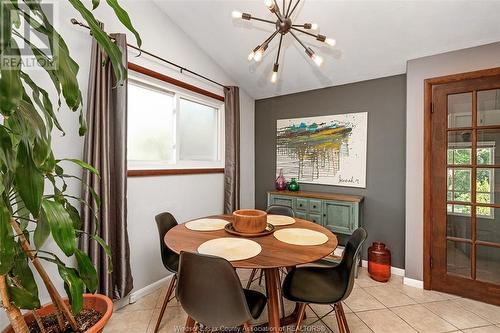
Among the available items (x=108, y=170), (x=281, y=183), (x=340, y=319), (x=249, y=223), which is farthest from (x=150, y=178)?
(x=340, y=319)

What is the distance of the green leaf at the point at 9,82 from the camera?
62cm

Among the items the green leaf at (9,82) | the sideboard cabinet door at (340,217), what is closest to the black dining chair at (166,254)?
the green leaf at (9,82)

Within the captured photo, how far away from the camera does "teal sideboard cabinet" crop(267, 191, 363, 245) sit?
2.77m

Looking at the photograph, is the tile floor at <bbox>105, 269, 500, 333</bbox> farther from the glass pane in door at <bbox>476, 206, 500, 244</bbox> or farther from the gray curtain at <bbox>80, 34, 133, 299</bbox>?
the glass pane in door at <bbox>476, 206, 500, 244</bbox>

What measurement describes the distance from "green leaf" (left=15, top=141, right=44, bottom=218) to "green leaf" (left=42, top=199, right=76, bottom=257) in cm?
17

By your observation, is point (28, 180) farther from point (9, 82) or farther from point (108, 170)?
point (108, 170)

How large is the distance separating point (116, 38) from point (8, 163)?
1.66 metres

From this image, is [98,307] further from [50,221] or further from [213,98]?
[213,98]

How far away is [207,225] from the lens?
76.0 inches

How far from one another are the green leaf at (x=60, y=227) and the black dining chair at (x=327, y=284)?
1.23m

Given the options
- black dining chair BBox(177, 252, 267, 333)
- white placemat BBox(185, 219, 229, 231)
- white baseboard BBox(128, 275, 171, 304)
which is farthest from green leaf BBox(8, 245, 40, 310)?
white baseboard BBox(128, 275, 171, 304)

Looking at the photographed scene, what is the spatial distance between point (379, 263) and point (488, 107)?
183 centimetres

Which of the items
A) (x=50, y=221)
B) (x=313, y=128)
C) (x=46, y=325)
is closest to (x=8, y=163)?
(x=50, y=221)

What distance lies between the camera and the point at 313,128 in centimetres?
339
